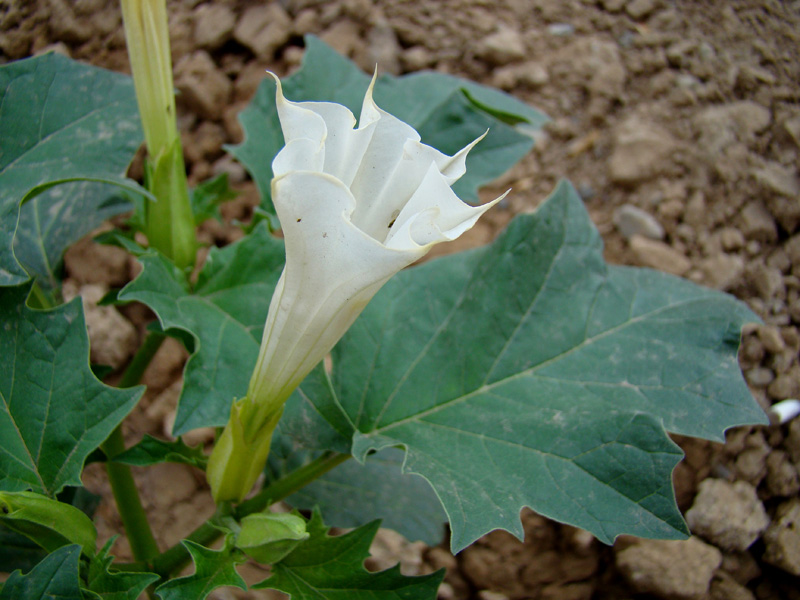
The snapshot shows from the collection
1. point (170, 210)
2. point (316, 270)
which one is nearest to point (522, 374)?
point (316, 270)

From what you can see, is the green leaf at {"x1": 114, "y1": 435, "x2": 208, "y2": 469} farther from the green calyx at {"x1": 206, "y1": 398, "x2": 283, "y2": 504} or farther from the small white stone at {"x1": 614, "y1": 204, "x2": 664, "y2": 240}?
the small white stone at {"x1": 614, "y1": 204, "x2": 664, "y2": 240}

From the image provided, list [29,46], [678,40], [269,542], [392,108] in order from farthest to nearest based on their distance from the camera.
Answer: [678,40] < [29,46] < [392,108] < [269,542]

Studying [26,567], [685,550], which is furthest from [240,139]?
[685,550]

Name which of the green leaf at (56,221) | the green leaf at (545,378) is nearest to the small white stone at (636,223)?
the green leaf at (545,378)

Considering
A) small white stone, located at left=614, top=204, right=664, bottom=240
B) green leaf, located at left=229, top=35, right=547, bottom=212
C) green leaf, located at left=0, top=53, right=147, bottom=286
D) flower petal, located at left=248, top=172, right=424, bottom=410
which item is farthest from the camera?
small white stone, located at left=614, top=204, right=664, bottom=240

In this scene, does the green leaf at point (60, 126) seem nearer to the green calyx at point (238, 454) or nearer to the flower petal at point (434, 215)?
the green calyx at point (238, 454)

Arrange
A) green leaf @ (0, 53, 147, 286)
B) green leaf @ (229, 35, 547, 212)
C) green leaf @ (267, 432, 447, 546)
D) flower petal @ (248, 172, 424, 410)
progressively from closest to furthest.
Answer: flower petal @ (248, 172, 424, 410) < green leaf @ (0, 53, 147, 286) < green leaf @ (267, 432, 447, 546) < green leaf @ (229, 35, 547, 212)

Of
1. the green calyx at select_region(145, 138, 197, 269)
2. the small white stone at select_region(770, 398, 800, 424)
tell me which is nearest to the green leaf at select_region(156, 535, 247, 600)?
the green calyx at select_region(145, 138, 197, 269)

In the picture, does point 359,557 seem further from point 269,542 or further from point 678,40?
point 678,40
